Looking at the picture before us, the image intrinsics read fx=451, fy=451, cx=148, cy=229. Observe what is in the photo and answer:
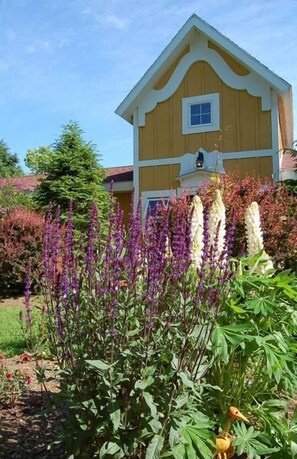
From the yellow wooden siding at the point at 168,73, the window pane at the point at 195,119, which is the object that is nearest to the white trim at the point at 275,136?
the window pane at the point at 195,119

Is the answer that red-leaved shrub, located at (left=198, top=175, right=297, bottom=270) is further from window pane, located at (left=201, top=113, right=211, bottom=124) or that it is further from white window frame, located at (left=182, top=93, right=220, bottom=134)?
window pane, located at (left=201, top=113, right=211, bottom=124)

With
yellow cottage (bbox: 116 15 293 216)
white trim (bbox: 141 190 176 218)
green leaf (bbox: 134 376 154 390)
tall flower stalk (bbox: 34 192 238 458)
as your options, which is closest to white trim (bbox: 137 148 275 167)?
yellow cottage (bbox: 116 15 293 216)

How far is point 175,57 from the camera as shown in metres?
12.5

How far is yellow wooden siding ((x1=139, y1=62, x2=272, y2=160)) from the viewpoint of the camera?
38.1ft

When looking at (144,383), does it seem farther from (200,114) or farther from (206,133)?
(200,114)

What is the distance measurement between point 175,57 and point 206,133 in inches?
91.7

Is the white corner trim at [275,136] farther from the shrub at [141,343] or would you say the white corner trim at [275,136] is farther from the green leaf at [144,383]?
the green leaf at [144,383]

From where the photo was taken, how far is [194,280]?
2455 millimetres

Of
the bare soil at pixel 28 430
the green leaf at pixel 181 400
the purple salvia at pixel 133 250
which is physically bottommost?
the bare soil at pixel 28 430

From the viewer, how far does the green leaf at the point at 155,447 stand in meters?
1.95

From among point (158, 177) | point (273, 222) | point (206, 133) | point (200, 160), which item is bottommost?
point (273, 222)

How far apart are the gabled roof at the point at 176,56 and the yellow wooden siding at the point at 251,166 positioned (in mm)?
1717

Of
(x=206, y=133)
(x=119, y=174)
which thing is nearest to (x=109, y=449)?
(x=206, y=133)

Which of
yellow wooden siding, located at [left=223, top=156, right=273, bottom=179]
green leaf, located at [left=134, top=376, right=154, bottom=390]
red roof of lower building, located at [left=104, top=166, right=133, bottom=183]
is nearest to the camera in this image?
green leaf, located at [left=134, top=376, right=154, bottom=390]
